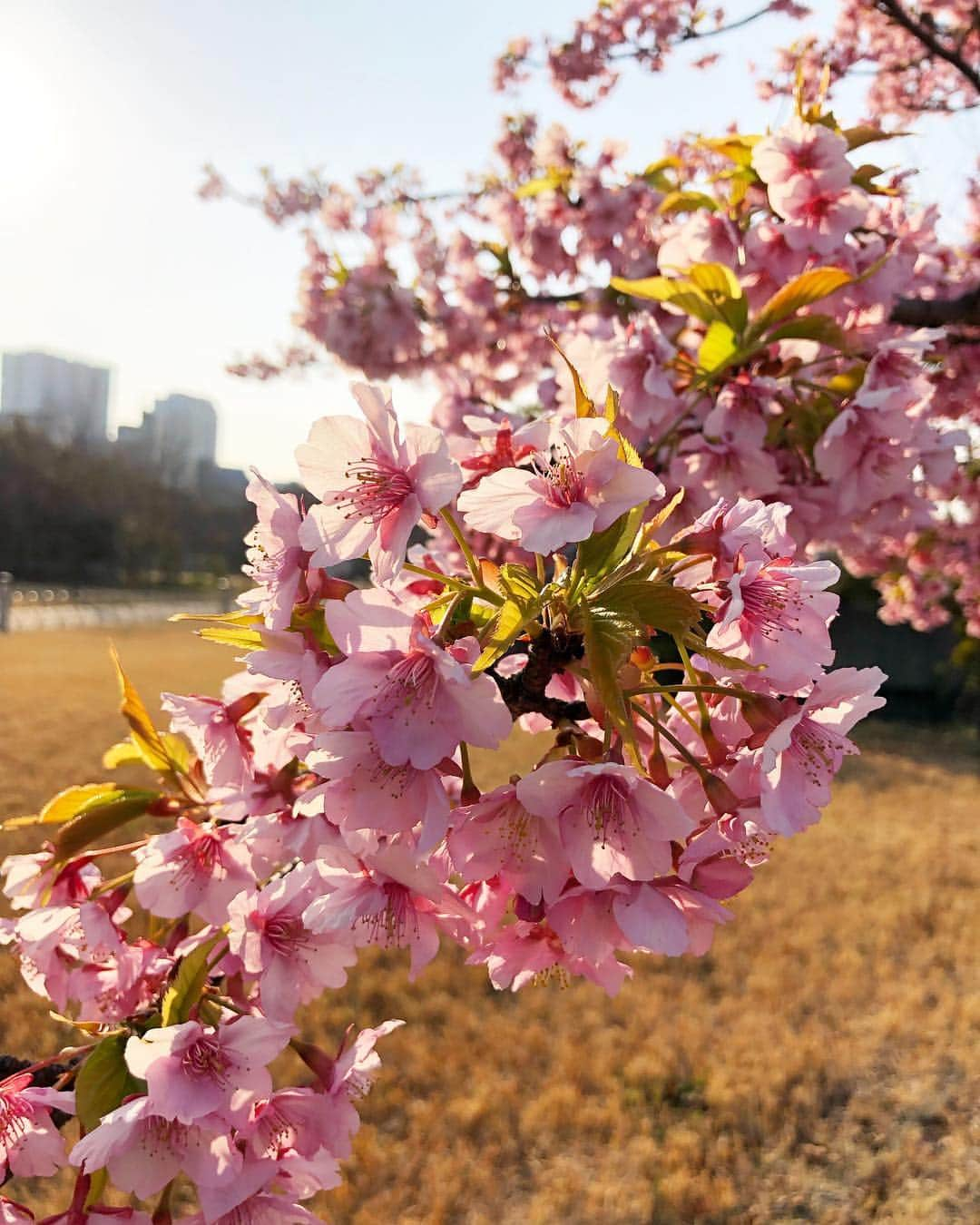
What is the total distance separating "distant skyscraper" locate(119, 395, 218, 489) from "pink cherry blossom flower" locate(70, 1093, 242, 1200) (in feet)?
103

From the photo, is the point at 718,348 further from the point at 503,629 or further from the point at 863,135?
the point at 503,629

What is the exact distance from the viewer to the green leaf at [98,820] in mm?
844

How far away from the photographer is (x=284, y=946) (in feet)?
2.54

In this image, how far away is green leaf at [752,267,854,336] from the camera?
1.02 m

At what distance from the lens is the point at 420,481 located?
24.4 inches

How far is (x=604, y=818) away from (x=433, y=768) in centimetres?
13

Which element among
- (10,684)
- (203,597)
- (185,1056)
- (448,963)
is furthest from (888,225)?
(203,597)

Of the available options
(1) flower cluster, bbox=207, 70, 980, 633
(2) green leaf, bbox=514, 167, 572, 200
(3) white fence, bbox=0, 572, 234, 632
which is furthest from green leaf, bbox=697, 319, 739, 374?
(3) white fence, bbox=0, 572, 234, 632

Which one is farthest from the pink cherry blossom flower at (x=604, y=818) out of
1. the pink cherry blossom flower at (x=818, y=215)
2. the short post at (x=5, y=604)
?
the short post at (x=5, y=604)

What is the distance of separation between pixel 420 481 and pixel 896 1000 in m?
3.54

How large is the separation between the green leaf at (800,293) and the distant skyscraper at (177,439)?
1232 inches

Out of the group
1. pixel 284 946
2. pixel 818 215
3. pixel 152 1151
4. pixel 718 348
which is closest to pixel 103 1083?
pixel 152 1151

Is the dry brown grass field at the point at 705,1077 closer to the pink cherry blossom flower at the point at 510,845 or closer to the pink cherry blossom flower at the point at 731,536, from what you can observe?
the pink cherry blossom flower at the point at 510,845

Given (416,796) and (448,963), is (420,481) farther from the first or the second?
(448,963)
